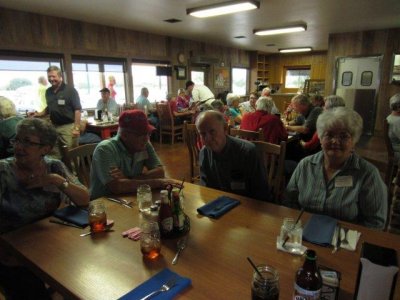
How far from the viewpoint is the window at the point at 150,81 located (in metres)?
6.54

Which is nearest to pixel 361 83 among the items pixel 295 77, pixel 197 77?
pixel 197 77

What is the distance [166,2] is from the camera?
3941 mm

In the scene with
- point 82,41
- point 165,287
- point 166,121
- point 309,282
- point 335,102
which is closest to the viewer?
point 309,282

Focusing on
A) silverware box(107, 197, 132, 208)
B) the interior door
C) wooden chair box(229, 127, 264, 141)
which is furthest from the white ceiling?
silverware box(107, 197, 132, 208)

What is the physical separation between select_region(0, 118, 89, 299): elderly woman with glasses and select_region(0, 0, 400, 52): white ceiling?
3.17 m

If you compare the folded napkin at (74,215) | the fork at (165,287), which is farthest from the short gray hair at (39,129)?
the fork at (165,287)

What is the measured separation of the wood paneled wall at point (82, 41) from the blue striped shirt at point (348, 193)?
15.4 ft

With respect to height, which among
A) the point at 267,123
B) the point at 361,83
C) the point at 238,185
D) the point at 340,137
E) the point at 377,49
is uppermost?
the point at 377,49

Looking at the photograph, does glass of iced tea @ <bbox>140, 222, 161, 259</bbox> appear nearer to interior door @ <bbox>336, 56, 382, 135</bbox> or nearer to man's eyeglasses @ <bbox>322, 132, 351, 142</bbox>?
man's eyeglasses @ <bbox>322, 132, 351, 142</bbox>

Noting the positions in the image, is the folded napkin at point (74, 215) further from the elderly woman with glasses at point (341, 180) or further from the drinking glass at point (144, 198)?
the elderly woman with glasses at point (341, 180)

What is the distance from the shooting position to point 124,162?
1781mm

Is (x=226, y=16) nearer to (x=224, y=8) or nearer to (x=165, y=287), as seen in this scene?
(x=224, y=8)

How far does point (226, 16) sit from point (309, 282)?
4.95 meters

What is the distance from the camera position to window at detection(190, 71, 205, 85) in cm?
807
